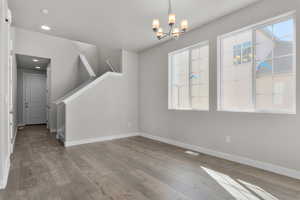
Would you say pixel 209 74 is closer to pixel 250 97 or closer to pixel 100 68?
pixel 250 97

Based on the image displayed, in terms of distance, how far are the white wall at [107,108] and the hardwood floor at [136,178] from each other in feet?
3.12

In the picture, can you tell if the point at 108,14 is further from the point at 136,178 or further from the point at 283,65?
the point at 283,65

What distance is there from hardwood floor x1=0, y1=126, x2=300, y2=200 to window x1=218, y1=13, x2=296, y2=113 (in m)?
1.19

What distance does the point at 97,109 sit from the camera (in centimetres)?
479

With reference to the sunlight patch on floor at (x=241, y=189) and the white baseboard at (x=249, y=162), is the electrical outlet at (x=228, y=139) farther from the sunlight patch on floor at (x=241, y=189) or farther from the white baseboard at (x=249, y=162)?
the sunlight patch on floor at (x=241, y=189)

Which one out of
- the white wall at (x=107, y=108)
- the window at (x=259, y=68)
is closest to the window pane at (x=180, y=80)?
the window at (x=259, y=68)

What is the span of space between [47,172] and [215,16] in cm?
435

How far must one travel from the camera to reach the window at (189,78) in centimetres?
379

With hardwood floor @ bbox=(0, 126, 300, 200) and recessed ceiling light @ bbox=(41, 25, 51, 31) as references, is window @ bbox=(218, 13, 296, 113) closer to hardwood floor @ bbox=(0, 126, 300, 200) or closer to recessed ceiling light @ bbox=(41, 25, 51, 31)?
hardwood floor @ bbox=(0, 126, 300, 200)

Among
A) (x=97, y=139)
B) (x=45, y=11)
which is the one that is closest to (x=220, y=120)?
(x=97, y=139)

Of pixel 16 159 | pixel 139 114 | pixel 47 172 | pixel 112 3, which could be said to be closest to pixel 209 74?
pixel 112 3

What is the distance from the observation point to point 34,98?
7.75 m

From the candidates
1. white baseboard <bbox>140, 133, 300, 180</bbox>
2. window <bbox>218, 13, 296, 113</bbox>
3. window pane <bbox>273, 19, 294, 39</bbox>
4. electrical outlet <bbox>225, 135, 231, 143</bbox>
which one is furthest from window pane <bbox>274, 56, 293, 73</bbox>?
white baseboard <bbox>140, 133, 300, 180</bbox>

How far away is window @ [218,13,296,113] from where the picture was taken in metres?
2.57
